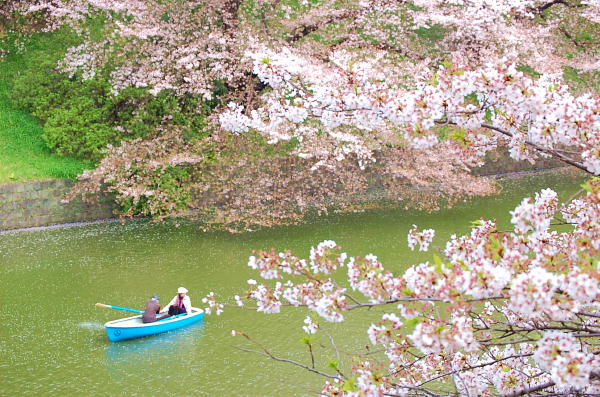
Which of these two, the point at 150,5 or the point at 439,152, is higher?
the point at 150,5

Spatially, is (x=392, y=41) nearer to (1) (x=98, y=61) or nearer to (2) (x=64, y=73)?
(1) (x=98, y=61)

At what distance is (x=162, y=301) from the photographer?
9.43m

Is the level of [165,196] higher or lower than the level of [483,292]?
lower

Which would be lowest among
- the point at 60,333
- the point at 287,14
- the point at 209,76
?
the point at 60,333

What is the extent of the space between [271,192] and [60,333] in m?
6.08

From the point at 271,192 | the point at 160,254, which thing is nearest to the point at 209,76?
the point at 271,192

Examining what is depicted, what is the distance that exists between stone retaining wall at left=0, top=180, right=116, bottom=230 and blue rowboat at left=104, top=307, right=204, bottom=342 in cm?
595

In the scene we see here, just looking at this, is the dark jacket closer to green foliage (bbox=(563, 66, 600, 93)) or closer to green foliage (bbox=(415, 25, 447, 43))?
green foliage (bbox=(415, 25, 447, 43))

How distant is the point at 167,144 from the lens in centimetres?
1397

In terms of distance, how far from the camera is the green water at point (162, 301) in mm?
7059

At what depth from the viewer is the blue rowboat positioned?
812 cm

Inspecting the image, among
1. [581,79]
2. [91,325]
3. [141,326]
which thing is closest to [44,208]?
[91,325]

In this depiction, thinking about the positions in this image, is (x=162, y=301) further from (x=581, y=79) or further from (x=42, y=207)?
(x=581, y=79)

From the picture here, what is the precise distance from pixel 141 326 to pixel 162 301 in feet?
3.92
